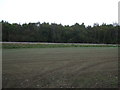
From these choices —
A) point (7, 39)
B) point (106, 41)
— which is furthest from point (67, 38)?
point (7, 39)

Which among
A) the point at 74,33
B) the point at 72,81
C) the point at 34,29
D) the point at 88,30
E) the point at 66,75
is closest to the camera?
the point at 72,81

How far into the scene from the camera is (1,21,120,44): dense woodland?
1398 inches

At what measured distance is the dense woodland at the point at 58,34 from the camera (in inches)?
1398

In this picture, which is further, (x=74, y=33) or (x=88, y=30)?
(x=88, y=30)

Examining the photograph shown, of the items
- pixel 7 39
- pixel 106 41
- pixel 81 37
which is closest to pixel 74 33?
pixel 81 37

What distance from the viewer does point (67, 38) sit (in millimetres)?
40500

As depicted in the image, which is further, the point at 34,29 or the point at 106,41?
the point at 106,41

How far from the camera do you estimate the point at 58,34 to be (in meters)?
40.1

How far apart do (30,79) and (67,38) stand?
34.9m

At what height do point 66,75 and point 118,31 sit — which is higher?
point 118,31

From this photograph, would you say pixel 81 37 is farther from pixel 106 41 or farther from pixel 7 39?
pixel 7 39

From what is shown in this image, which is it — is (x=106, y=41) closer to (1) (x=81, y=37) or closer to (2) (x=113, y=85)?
(1) (x=81, y=37)

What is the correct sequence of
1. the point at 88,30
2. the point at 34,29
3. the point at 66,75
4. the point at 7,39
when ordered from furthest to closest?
the point at 88,30
the point at 34,29
the point at 7,39
the point at 66,75

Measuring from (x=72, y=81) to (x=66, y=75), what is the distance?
31.4 inches
